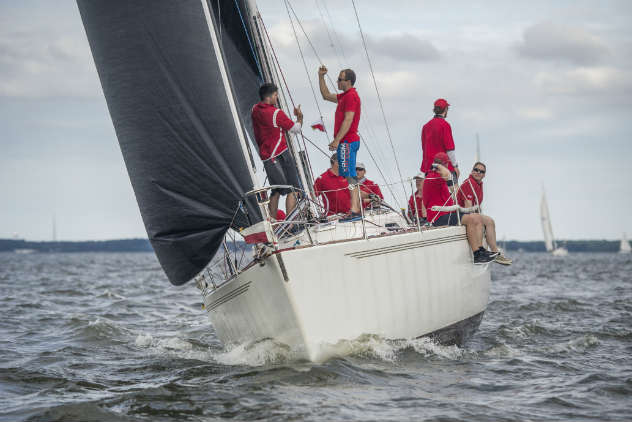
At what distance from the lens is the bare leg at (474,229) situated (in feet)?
24.3

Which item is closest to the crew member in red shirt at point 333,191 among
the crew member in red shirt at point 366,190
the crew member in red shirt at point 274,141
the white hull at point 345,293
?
the crew member in red shirt at point 366,190

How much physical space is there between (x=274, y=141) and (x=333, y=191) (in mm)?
982

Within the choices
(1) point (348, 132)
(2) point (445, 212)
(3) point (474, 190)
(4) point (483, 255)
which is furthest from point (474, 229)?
(1) point (348, 132)

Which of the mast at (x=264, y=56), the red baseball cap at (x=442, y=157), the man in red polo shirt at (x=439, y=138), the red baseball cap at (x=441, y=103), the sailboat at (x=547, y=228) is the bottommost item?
the sailboat at (x=547, y=228)

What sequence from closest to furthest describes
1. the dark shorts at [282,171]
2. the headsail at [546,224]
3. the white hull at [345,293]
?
the white hull at [345,293]
the dark shorts at [282,171]
the headsail at [546,224]

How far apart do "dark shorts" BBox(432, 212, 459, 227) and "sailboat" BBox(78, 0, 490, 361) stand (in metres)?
1.00

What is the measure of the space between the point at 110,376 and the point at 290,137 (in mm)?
2943

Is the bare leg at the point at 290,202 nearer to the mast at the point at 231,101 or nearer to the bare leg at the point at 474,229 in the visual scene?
the mast at the point at 231,101

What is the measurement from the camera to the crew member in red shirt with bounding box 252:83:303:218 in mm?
6979

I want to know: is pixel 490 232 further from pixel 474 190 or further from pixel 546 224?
pixel 546 224

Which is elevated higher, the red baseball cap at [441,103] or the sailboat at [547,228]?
the red baseball cap at [441,103]

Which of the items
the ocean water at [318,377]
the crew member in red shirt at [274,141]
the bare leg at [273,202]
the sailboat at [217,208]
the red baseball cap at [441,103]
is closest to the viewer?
the ocean water at [318,377]

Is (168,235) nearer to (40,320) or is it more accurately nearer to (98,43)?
(98,43)

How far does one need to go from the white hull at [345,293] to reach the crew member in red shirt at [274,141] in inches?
46.7
